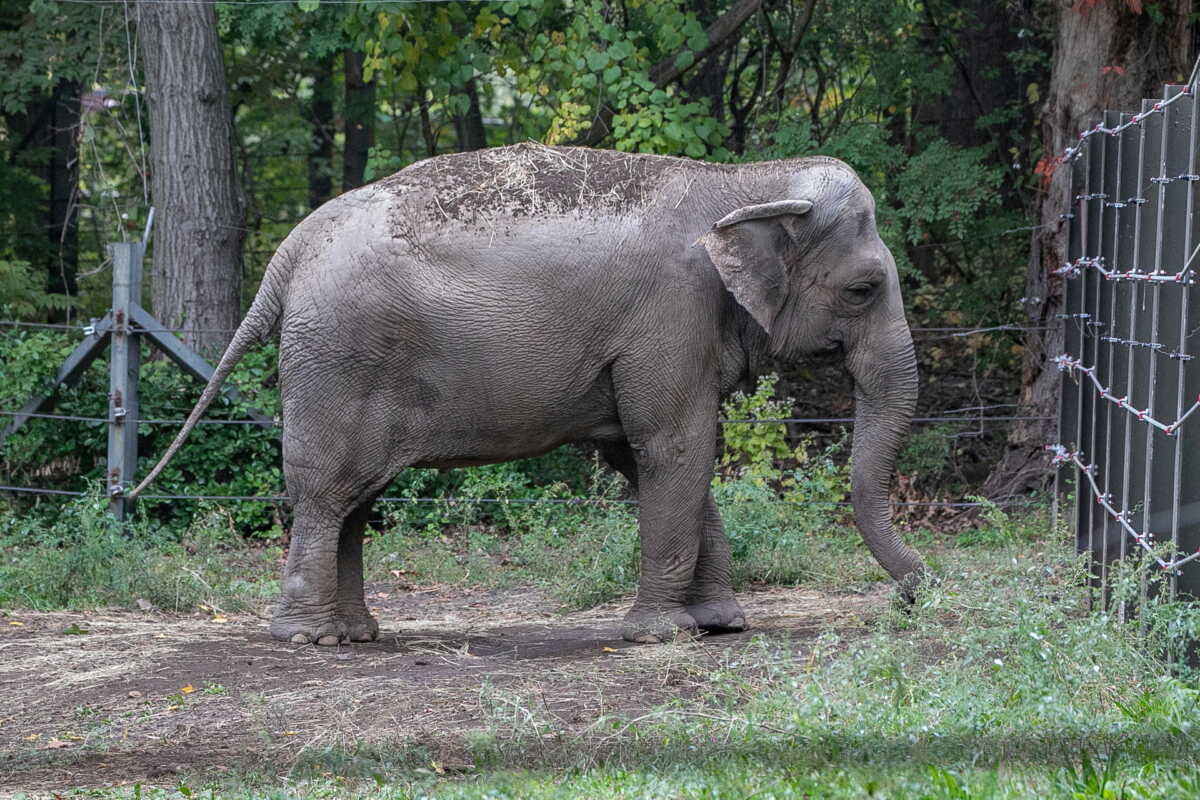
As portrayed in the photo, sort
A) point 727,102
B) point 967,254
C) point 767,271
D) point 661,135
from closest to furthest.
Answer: point 767,271
point 661,135
point 967,254
point 727,102

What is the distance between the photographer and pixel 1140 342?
19.8 feet

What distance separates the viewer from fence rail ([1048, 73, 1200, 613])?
551 cm

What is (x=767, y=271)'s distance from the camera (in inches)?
279

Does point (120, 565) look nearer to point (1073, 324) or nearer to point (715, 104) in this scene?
point (1073, 324)

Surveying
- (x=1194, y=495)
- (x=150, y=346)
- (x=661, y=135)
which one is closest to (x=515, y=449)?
(x=1194, y=495)

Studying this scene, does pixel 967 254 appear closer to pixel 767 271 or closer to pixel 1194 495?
pixel 767 271

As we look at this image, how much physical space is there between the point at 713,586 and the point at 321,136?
47.0 feet

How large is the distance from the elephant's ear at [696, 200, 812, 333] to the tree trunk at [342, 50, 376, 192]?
29.6 ft

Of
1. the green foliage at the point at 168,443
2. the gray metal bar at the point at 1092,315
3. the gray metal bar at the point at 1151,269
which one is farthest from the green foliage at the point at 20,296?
the gray metal bar at the point at 1151,269

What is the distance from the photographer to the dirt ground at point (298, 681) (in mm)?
5316

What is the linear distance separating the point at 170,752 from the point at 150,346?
26.9 ft

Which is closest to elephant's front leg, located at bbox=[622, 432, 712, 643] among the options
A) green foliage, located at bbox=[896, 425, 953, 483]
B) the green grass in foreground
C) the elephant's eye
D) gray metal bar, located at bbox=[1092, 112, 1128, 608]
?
the elephant's eye

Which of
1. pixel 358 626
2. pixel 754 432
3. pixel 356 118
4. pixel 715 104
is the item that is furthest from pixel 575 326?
pixel 356 118

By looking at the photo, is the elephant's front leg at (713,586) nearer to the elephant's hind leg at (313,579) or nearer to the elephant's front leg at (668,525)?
the elephant's front leg at (668,525)
